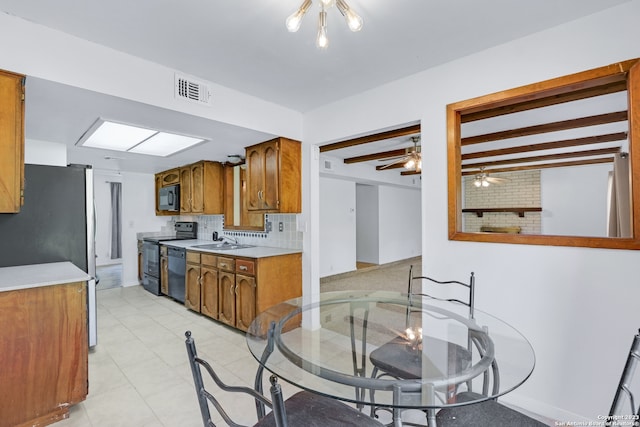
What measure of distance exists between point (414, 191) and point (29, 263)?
7.86 metres

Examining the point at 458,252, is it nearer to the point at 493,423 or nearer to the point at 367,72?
the point at 493,423

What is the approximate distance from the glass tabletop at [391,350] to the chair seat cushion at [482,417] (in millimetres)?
52

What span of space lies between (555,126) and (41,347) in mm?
4977

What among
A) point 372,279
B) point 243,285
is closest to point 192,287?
point 243,285

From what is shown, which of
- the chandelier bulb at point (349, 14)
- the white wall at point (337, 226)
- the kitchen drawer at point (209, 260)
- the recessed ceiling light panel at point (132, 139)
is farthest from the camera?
the white wall at point (337, 226)

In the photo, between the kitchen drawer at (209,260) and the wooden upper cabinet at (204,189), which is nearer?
the kitchen drawer at (209,260)

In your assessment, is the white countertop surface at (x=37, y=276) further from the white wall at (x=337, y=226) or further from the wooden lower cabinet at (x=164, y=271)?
the white wall at (x=337, y=226)

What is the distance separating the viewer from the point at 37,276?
196 cm

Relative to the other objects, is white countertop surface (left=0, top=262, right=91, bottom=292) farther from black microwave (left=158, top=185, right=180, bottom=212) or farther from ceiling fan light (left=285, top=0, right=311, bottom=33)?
black microwave (left=158, top=185, right=180, bottom=212)

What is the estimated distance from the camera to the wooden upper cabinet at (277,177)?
3.21 m

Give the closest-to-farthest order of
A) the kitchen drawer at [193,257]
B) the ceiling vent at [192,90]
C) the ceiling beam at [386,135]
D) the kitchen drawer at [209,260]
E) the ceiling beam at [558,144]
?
the ceiling vent at [192,90] < the ceiling beam at [386,135] < the kitchen drawer at [209,260] < the kitchen drawer at [193,257] < the ceiling beam at [558,144]

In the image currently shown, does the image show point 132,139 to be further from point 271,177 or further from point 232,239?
point 232,239

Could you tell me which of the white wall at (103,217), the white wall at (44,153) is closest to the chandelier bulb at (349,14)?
the white wall at (44,153)

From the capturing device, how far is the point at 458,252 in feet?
7.14
